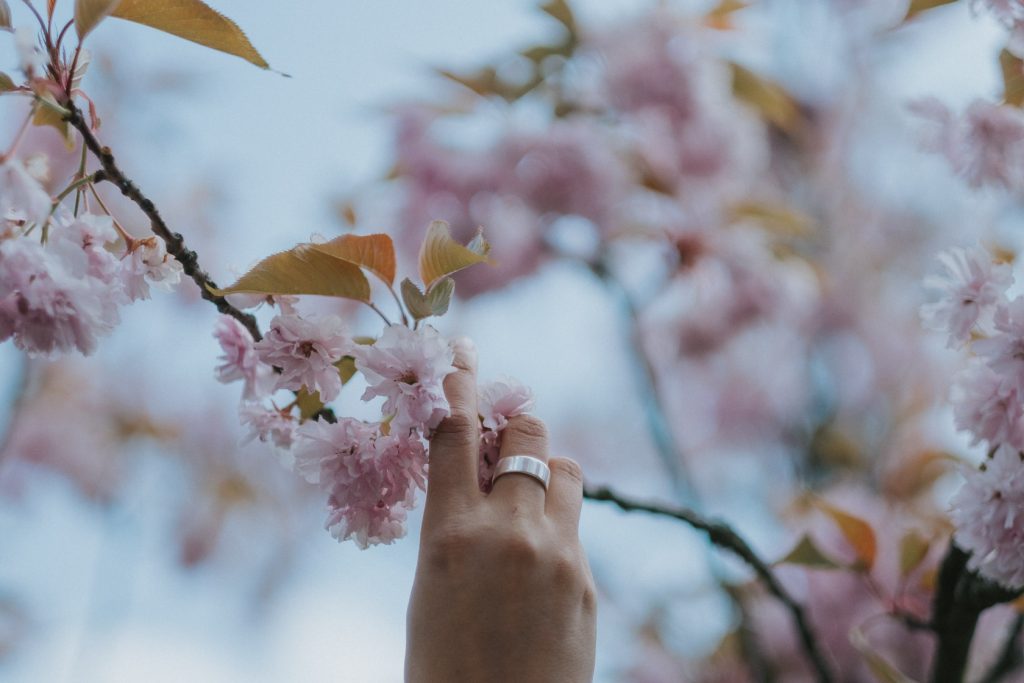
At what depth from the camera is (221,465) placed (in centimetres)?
239

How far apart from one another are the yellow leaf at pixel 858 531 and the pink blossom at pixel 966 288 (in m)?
0.32

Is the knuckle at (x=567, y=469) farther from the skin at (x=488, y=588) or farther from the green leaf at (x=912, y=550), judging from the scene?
the green leaf at (x=912, y=550)

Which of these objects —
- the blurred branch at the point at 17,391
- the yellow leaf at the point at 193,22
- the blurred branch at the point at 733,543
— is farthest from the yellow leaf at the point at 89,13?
the blurred branch at the point at 17,391

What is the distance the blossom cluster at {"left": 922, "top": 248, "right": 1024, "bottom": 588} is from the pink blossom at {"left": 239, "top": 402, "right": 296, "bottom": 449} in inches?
17.4

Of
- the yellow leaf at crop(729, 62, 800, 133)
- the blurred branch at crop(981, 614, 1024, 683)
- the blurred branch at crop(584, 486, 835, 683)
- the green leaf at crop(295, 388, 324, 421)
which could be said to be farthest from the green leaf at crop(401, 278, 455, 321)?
the yellow leaf at crop(729, 62, 800, 133)

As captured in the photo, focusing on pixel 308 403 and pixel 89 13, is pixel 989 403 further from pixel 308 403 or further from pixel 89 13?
pixel 89 13

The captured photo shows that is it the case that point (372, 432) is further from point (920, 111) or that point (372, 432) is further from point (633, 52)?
point (633, 52)

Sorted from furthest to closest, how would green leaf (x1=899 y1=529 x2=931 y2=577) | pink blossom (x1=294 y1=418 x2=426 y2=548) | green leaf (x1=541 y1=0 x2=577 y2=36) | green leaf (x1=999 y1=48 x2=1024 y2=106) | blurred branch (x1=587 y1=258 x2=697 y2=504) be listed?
green leaf (x1=541 y1=0 x2=577 y2=36)
blurred branch (x1=587 y1=258 x2=697 y2=504)
green leaf (x1=899 y1=529 x2=931 y2=577)
green leaf (x1=999 y1=48 x2=1024 y2=106)
pink blossom (x1=294 y1=418 x2=426 y2=548)

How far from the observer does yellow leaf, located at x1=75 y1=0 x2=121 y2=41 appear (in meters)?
0.51

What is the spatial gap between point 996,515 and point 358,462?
40 centimetres

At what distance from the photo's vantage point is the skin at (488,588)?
506 mm

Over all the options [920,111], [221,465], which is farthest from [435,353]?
[221,465]

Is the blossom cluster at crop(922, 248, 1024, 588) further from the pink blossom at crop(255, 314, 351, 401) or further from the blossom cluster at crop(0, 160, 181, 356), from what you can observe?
the blossom cluster at crop(0, 160, 181, 356)

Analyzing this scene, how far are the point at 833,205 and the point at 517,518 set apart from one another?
224 cm
